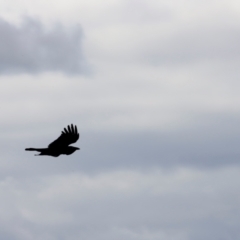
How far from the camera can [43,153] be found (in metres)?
37.2

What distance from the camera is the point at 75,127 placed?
38344 mm

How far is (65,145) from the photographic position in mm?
38469

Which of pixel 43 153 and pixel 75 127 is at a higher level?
pixel 75 127

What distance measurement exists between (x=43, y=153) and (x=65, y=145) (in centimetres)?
211

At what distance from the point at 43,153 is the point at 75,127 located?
3391 mm

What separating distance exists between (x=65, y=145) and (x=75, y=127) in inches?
67.5
